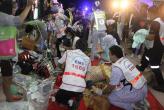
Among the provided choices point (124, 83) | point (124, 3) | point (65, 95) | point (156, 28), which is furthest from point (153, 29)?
point (124, 3)

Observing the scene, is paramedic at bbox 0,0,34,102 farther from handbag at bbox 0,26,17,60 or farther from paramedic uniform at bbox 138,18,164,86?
paramedic uniform at bbox 138,18,164,86

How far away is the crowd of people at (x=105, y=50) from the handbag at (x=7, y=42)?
2 centimetres

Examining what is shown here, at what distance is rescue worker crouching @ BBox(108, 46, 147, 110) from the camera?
5.50 m

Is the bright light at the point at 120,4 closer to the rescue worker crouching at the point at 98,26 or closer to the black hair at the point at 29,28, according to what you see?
the rescue worker crouching at the point at 98,26

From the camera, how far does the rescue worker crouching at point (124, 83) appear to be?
5.50 metres

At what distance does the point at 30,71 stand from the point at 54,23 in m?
3.89

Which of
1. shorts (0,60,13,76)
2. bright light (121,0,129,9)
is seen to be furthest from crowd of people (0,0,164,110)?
bright light (121,0,129,9)

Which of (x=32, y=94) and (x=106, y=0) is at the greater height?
(x=106, y=0)

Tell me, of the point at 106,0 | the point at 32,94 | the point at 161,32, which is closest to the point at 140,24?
the point at 106,0

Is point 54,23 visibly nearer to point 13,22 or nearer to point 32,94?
point 32,94

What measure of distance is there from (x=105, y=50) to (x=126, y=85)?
4.19m

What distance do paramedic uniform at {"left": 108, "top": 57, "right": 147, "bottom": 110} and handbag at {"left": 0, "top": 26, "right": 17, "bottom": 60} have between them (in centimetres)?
179

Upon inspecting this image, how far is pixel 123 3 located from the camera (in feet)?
40.5

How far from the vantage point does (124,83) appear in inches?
223
